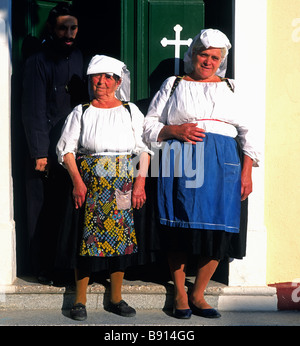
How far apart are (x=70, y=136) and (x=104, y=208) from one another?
55 centimetres

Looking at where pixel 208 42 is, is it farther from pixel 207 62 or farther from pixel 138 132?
pixel 138 132

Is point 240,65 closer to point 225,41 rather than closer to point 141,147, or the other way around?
point 225,41

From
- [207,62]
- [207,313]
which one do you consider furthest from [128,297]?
[207,62]

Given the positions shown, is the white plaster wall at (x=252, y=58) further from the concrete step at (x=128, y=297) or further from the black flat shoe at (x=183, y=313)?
the black flat shoe at (x=183, y=313)

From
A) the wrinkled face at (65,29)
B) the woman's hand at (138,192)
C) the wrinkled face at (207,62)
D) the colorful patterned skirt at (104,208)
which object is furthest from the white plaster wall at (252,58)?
the wrinkled face at (65,29)

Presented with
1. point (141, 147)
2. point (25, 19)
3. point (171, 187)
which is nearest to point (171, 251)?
point (171, 187)

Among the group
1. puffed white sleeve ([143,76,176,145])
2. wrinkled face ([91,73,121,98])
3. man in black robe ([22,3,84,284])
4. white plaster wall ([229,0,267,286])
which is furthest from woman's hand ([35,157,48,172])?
white plaster wall ([229,0,267,286])

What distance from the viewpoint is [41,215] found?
5.33 metres

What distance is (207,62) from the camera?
15.9 feet

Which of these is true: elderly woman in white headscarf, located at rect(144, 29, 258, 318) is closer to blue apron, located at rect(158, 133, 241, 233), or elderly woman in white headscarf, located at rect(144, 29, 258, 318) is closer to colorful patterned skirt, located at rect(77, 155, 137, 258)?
blue apron, located at rect(158, 133, 241, 233)

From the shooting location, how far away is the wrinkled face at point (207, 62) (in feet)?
15.9

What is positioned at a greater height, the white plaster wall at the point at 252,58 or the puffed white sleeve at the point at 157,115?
the white plaster wall at the point at 252,58

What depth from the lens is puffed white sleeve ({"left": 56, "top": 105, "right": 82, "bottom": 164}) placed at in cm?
479

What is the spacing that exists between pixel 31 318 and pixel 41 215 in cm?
80
